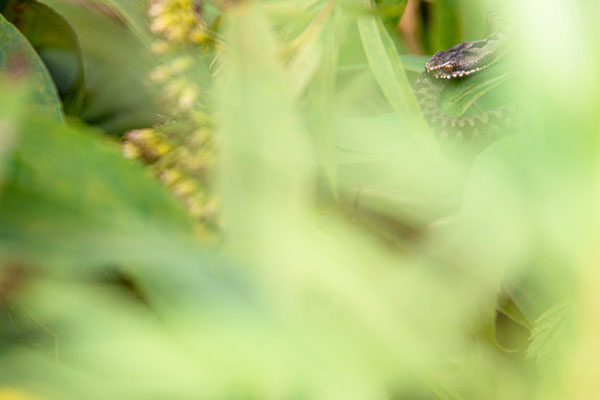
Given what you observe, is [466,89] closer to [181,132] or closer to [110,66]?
[181,132]

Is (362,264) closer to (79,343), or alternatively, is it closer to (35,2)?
(79,343)

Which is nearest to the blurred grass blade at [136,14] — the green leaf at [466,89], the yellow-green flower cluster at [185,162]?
the yellow-green flower cluster at [185,162]

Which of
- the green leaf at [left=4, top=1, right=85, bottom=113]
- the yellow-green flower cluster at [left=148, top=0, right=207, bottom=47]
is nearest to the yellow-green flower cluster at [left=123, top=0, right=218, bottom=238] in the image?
the yellow-green flower cluster at [left=148, top=0, right=207, bottom=47]

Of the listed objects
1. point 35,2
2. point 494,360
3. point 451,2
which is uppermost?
point 35,2

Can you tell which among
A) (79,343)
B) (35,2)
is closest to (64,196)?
(79,343)

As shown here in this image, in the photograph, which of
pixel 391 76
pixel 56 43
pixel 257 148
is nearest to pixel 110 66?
pixel 56 43

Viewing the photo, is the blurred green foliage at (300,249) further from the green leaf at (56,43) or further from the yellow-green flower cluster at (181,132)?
the green leaf at (56,43)

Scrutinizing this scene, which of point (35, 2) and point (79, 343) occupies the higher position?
point (35, 2)
